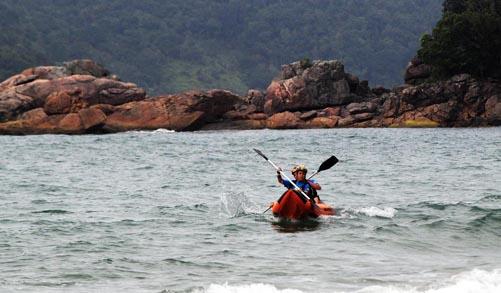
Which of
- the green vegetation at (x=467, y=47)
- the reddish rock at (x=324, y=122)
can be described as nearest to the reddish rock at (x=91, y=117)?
the reddish rock at (x=324, y=122)

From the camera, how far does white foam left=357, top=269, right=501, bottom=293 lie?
11711mm

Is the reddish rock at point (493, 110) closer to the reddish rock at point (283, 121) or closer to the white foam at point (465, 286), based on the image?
the reddish rock at point (283, 121)

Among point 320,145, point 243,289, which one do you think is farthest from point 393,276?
point 320,145

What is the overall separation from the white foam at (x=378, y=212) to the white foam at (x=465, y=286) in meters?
7.36

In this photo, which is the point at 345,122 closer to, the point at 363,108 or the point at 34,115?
the point at 363,108

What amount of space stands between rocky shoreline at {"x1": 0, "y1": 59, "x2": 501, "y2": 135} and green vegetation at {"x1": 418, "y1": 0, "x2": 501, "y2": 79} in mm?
2865

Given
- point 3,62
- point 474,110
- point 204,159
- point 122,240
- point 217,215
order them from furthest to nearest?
1. point 3,62
2. point 474,110
3. point 204,159
4. point 217,215
5. point 122,240

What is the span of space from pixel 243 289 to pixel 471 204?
11.0 m

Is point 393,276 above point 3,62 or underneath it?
underneath

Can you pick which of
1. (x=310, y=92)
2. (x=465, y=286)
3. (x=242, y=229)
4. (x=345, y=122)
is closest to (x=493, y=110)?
(x=345, y=122)

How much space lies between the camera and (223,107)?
75.0 metres

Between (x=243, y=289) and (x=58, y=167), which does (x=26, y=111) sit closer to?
(x=58, y=167)

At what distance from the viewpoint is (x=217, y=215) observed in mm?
20422

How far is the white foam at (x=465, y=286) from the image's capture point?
1171 centimetres
